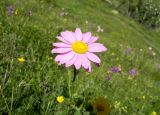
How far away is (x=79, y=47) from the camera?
8.85 feet

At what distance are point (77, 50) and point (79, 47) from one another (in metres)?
0.05

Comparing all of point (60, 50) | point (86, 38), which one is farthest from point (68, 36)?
point (60, 50)

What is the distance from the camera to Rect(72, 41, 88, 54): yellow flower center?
2.64 meters

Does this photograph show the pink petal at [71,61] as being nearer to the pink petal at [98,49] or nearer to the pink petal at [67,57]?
the pink petal at [67,57]

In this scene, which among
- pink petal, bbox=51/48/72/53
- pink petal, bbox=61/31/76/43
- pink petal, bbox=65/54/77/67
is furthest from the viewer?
pink petal, bbox=61/31/76/43

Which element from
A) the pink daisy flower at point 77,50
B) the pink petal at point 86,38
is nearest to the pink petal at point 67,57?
the pink daisy flower at point 77,50

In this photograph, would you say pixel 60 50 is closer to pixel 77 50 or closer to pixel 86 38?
pixel 77 50

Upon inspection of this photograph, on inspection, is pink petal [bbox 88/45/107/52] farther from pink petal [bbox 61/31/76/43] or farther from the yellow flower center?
pink petal [bbox 61/31/76/43]

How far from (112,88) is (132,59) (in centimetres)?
854

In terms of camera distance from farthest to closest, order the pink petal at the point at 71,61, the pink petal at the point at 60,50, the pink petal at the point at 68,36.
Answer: the pink petal at the point at 68,36 → the pink petal at the point at 60,50 → the pink petal at the point at 71,61

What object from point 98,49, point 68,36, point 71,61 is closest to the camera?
point 71,61

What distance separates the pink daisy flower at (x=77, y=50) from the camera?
8.20ft

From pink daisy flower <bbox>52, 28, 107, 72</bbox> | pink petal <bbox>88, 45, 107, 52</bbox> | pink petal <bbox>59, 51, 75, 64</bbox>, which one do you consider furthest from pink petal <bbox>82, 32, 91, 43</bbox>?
pink petal <bbox>59, 51, 75, 64</bbox>

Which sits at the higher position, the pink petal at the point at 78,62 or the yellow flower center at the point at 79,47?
the yellow flower center at the point at 79,47
